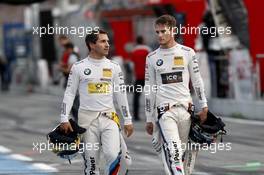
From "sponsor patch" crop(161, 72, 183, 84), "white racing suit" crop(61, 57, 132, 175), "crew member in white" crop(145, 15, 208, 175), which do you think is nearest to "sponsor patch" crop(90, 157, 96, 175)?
"white racing suit" crop(61, 57, 132, 175)

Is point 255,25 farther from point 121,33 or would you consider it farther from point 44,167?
point 121,33

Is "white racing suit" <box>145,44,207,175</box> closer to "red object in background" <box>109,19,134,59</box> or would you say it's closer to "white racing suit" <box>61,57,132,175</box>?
"white racing suit" <box>61,57,132,175</box>

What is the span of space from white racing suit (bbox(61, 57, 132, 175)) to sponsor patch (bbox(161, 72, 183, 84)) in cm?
50

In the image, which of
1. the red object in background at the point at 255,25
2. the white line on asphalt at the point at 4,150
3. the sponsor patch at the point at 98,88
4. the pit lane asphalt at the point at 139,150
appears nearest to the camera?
the sponsor patch at the point at 98,88

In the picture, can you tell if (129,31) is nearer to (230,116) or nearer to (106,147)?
(230,116)

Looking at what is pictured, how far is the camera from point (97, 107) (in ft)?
33.4

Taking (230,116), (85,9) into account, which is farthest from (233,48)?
(85,9)

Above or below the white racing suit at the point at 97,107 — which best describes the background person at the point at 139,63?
above

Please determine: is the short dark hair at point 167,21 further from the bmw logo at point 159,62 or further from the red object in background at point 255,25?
the red object in background at point 255,25

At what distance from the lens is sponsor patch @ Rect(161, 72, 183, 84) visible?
1009 cm

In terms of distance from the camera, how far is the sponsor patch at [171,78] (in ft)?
33.1

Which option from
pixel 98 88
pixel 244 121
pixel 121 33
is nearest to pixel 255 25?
pixel 244 121

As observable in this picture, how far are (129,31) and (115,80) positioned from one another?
2674 centimetres

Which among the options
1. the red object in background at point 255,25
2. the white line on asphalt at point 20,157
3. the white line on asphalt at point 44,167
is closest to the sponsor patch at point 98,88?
the white line on asphalt at point 44,167
